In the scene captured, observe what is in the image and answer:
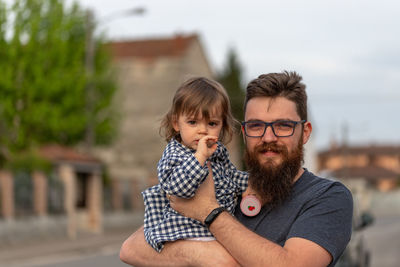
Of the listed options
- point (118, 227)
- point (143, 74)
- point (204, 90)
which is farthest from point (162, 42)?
point (204, 90)

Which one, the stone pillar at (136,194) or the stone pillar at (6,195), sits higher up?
the stone pillar at (6,195)

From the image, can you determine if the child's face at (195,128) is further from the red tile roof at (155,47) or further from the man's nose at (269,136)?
the red tile roof at (155,47)

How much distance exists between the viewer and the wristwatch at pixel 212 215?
314 cm

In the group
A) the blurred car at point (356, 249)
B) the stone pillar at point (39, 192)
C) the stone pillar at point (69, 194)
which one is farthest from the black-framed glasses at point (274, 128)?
the stone pillar at point (69, 194)

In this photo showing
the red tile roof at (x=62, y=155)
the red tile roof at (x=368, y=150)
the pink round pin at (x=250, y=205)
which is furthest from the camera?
the red tile roof at (x=368, y=150)

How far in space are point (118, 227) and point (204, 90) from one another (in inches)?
1259

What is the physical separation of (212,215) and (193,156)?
0.93ft

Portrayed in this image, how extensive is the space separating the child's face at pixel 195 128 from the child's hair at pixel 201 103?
0.02 meters

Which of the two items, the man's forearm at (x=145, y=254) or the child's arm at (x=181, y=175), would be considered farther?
the man's forearm at (x=145, y=254)

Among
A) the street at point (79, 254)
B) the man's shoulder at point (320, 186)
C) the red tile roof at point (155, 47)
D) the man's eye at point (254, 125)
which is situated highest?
the red tile roof at point (155, 47)

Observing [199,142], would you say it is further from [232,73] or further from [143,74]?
[232,73]

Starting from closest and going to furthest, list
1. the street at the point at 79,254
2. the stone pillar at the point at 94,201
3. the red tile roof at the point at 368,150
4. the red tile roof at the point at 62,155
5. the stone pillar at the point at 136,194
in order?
the street at the point at 79,254
the red tile roof at the point at 62,155
the stone pillar at the point at 94,201
the stone pillar at the point at 136,194
the red tile roof at the point at 368,150

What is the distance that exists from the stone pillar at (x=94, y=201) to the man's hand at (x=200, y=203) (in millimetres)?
26456

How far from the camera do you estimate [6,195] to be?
23.8 metres
